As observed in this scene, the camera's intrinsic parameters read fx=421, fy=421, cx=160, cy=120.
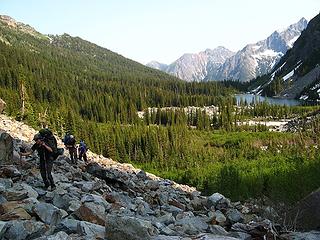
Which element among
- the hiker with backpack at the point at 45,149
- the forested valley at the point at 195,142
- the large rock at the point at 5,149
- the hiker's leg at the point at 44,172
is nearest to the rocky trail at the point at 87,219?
the large rock at the point at 5,149

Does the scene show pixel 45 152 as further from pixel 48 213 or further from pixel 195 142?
pixel 195 142

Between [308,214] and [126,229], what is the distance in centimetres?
1055

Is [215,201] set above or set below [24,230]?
below

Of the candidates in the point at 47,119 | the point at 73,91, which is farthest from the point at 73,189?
the point at 73,91

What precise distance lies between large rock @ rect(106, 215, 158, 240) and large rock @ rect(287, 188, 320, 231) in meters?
9.24

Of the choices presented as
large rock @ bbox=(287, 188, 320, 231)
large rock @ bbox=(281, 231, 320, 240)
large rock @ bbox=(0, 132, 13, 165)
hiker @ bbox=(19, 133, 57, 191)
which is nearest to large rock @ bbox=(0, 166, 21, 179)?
large rock @ bbox=(0, 132, 13, 165)

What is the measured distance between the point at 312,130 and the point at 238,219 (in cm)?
11827

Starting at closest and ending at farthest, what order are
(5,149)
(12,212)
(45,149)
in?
(12,212)
(45,149)
(5,149)

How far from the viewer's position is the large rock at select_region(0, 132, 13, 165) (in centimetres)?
2026

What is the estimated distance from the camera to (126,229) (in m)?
9.57

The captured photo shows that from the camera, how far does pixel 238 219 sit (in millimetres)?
18109

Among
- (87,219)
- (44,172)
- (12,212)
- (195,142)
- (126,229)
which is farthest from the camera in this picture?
(195,142)

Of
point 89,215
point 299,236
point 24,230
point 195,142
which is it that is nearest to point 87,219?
point 89,215

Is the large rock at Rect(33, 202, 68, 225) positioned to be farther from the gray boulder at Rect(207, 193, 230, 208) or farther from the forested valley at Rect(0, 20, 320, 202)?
the forested valley at Rect(0, 20, 320, 202)
